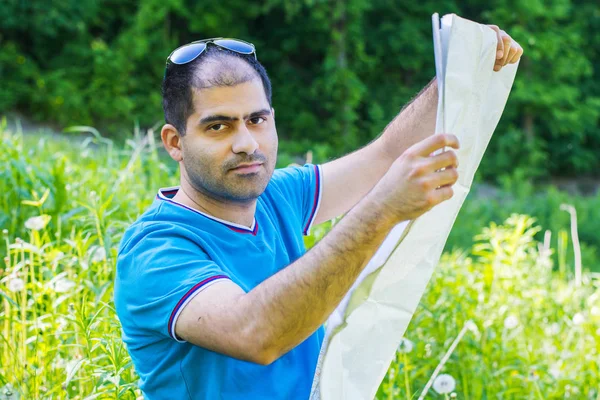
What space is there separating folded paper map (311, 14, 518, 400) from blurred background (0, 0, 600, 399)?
4.26 feet

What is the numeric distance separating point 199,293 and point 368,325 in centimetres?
38

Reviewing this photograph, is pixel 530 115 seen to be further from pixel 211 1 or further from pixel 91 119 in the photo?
pixel 91 119

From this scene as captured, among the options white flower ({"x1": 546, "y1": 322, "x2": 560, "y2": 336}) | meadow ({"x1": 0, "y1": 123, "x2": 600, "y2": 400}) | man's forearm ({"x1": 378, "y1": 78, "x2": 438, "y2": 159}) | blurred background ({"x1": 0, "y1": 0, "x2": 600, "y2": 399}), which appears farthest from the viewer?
white flower ({"x1": 546, "y1": 322, "x2": 560, "y2": 336})

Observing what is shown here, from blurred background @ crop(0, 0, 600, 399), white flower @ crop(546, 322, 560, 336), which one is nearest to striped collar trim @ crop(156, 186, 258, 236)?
blurred background @ crop(0, 0, 600, 399)

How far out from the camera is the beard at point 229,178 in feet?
5.82

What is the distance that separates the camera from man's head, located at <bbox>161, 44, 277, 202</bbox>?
5.74 feet

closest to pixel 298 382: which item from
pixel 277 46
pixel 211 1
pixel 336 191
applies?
pixel 336 191

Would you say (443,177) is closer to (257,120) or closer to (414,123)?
(257,120)

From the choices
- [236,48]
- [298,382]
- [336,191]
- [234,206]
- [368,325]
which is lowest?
[298,382]

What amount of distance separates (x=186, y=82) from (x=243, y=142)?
0.20 metres

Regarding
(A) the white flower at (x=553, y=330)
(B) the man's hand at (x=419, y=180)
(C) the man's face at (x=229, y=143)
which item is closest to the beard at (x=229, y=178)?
(C) the man's face at (x=229, y=143)

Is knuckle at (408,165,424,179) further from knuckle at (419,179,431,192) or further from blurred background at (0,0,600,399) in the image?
blurred background at (0,0,600,399)

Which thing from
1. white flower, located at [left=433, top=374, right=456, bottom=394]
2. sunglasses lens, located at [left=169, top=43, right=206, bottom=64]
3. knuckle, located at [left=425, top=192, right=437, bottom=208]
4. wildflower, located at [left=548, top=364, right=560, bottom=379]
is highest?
sunglasses lens, located at [left=169, top=43, right=206, bottom=64]

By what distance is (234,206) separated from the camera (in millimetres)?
1841
